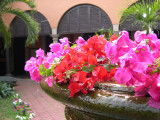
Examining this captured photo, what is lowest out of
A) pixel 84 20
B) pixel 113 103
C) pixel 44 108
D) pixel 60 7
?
pixel 44 108

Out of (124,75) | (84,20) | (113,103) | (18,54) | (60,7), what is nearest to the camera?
(124,75)

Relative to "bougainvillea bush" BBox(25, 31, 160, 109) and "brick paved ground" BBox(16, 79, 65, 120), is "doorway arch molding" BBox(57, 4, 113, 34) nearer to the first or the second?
"brick paved ground" BBox(16, 79, 65, 120)

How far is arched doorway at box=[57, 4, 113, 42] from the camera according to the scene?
10.5m

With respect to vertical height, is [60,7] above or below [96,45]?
above

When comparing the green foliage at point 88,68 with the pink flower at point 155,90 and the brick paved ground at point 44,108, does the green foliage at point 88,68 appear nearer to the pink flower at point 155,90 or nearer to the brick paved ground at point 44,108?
the pink flower at point 155,90

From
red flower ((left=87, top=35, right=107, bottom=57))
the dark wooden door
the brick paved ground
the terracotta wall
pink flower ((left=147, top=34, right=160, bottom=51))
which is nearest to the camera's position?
pink flower ((left=147, top=34, right=160, bottom=51))

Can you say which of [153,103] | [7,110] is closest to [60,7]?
[7,110]

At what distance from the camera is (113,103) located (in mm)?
789

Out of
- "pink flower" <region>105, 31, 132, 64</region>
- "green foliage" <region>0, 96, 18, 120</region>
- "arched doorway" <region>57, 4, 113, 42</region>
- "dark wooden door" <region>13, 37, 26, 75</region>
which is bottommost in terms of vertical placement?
"green foliage" <region>0, 96, 18, 120</region>

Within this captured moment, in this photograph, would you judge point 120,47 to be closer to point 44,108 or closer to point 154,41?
point 154,41

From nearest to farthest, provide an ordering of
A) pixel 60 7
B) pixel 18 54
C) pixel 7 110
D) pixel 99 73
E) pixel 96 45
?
pixel 99 73 < pixel 96 45 < pixel 7 110 < pixel 60 7 < pixel 18 54

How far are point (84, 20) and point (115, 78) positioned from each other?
10227 mm

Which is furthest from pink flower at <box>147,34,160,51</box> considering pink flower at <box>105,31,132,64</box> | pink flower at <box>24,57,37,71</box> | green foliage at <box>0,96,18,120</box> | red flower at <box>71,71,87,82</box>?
green foliage at <box>0,96,18,120</box>

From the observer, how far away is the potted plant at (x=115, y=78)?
66 centimetres
